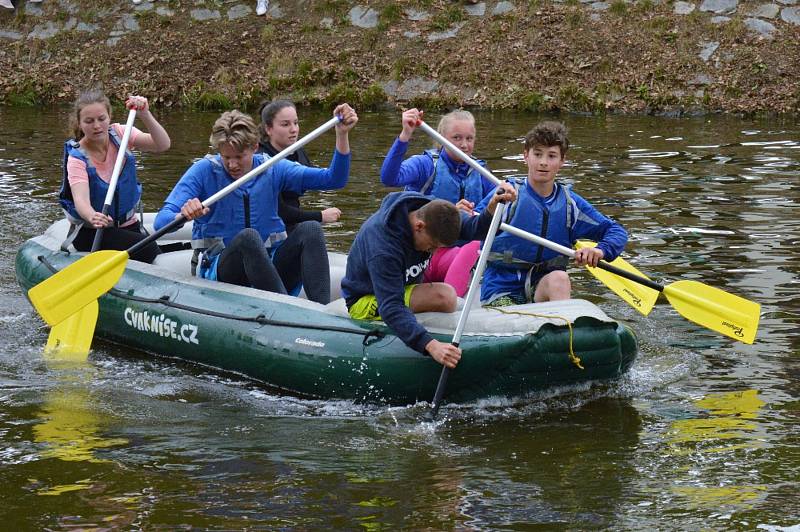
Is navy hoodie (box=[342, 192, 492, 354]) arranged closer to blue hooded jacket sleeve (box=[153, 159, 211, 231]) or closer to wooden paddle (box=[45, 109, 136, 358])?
blue hooded jacket sleeve (box=[153, 159, 211, 231])

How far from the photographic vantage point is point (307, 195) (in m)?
11.5

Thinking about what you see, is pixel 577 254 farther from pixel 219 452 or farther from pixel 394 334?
pixel 219 452

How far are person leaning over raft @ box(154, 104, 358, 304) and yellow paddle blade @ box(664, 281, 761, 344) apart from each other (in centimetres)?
189

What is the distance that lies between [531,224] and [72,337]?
260 cm

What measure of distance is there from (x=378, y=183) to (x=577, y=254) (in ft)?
19.4

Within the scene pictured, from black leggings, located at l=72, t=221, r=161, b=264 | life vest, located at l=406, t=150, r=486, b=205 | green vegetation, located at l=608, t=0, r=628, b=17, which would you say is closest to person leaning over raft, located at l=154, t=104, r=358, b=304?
life vest, located at l=406, t=150, r=486, b=205

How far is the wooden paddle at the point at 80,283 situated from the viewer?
6.68 m

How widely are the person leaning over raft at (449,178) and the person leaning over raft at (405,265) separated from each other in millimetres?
616

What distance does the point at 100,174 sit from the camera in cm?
746

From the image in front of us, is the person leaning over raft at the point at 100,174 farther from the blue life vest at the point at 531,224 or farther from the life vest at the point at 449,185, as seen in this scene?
the blue life vest at the point at 531,224

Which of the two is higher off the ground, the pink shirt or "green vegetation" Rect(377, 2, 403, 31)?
"green vegetation" Rect(377, 2, 403, 31)

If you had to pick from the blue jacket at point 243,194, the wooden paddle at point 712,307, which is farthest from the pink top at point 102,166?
the wooden paddle at point 712,307

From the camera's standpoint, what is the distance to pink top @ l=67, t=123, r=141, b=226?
7363 mm

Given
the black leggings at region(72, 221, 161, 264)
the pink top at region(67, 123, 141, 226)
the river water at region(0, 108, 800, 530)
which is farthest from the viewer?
the black leggings at region(72, 221, 161, 264)
